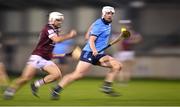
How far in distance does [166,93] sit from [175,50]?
9.57 meters

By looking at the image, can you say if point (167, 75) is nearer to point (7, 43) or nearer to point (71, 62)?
point (71, 62)

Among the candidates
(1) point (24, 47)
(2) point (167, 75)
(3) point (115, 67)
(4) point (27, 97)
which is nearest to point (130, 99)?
(3) point (115, 67)

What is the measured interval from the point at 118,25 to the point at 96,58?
12181 mm

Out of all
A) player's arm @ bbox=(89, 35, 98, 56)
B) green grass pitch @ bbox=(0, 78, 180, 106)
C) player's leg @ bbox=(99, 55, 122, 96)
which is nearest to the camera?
green grass pitch @ bbox=(0, 78, 180, 106)

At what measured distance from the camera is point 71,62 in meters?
28.1

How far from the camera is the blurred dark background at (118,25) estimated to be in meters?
27.8

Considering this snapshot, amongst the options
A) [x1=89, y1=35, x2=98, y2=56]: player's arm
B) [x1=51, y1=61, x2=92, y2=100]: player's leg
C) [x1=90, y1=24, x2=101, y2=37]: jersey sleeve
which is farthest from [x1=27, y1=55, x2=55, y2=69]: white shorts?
[x1=90, y1=24, x2=101, y2=37]: jersey sleeve

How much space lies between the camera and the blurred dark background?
91.1 feet

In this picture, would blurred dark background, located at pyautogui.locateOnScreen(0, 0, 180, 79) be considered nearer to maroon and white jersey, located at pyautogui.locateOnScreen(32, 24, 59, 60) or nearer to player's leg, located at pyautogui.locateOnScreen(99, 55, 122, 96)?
player's leg, located at pyautogui.locateOnScreen(99, 55, 122, 96)

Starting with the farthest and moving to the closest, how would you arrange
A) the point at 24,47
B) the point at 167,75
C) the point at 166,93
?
1. the point at 24,47
2. the point at 167,75
3. the point at 166,93

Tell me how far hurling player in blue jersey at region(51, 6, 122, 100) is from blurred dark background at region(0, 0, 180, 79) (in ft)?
36.0

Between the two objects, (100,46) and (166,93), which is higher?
(100,46)

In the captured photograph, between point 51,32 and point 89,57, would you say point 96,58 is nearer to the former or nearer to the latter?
point 89,57

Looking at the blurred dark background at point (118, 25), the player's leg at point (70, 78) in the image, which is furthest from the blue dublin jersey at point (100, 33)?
the blurred dark background at point (118, 25)
